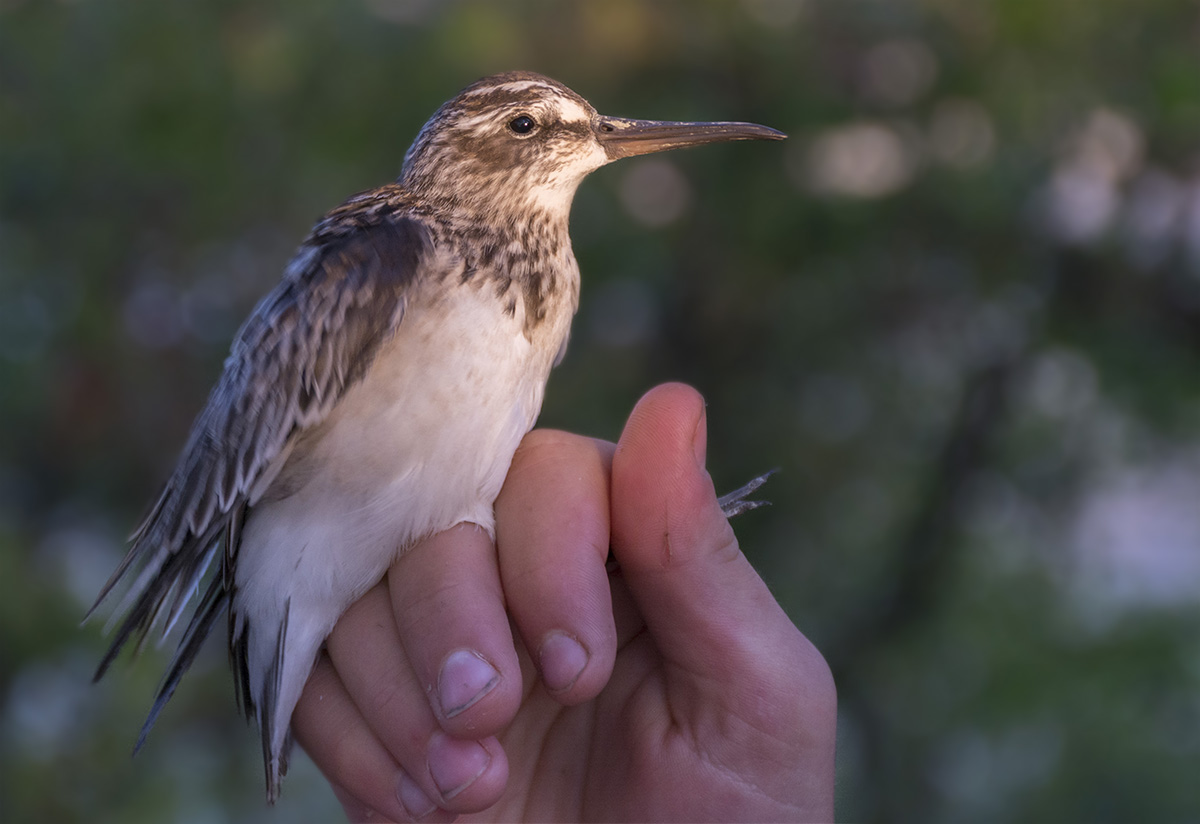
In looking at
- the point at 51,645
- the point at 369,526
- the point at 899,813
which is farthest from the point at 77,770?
the point at 899,813

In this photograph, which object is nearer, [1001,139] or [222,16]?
[222,16]

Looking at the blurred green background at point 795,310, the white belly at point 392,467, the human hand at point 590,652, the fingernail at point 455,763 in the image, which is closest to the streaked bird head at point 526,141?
the white belly at point 392,467

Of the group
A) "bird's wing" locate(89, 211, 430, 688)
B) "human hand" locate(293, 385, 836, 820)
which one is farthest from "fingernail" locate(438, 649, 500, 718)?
"bird's wing" locate(89, 211, 430, 688)

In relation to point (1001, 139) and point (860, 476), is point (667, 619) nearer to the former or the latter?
point (1001, 139)

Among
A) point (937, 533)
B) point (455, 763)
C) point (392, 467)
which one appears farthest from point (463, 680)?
point (937, 533)

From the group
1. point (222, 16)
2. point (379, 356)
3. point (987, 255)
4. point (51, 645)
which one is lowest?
point (51, 645)

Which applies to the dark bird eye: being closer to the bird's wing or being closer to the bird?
the bird

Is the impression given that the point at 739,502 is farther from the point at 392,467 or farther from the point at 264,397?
the point at 264,397

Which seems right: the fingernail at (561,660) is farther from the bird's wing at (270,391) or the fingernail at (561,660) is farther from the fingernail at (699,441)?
the bird's wing at (270,391)
